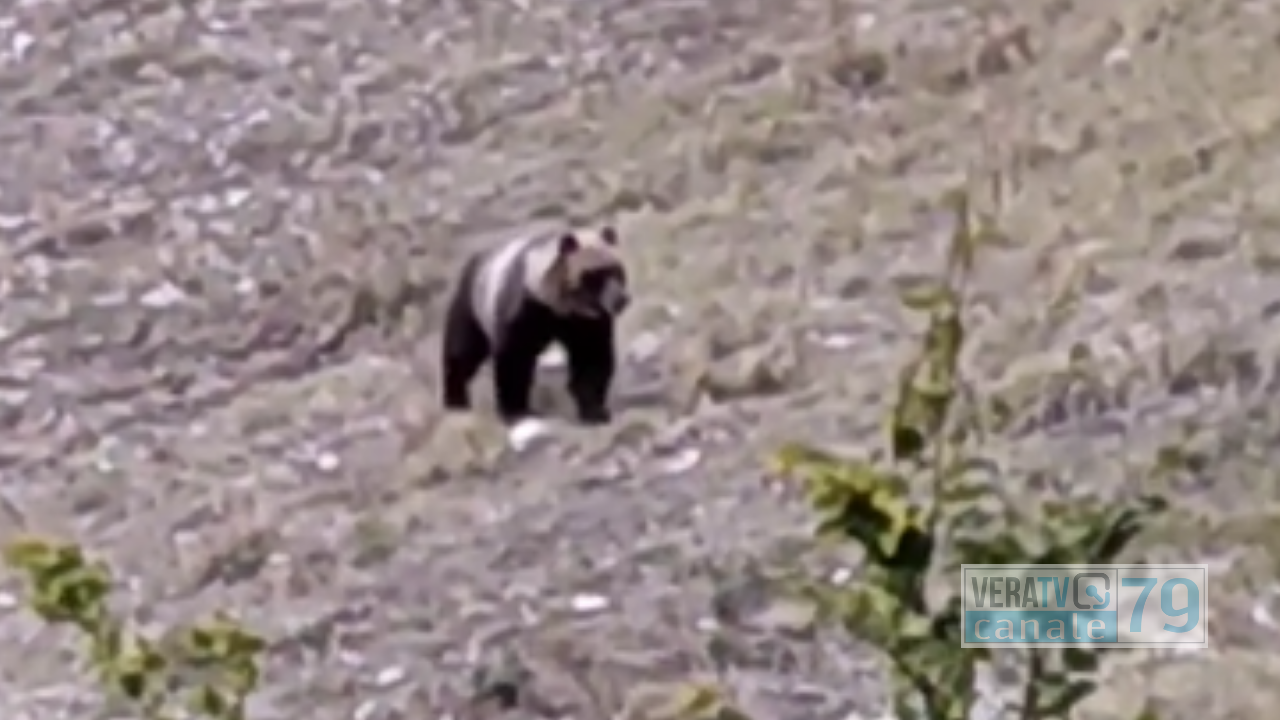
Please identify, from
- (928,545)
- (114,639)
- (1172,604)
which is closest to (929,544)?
(928,545)

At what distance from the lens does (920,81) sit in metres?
10.8

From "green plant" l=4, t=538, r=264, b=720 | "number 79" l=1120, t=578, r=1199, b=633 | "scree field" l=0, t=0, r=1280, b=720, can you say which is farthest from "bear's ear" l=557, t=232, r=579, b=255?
"green plant" l=4, t=538, r=264, b=720

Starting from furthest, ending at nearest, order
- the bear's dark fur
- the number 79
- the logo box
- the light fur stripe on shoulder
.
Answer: the light fur stripe on shoulder → the bear's dark fur → the number 79 → the logo box

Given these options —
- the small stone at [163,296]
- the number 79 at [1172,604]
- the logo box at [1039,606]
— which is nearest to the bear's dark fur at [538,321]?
the small stone at [163,296]

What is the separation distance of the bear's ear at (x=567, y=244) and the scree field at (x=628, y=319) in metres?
0.37

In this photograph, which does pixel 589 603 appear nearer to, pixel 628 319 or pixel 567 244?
pixel 567 244

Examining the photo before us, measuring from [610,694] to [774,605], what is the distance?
0.44 metres

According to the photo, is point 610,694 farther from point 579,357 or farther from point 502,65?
point 502,65

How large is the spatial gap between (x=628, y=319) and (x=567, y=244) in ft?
1.60

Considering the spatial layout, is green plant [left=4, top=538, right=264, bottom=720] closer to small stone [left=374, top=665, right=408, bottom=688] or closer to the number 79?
the number 79

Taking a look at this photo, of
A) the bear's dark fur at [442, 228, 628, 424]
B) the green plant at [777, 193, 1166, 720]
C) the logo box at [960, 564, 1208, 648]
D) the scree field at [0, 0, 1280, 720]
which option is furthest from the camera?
the bear's dark fur at [442, 228, 628, 424]

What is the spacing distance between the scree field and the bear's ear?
0.37 meters

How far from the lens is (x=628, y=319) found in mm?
8781

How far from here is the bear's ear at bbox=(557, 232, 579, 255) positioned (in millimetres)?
8352
